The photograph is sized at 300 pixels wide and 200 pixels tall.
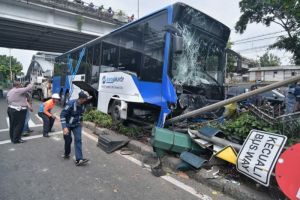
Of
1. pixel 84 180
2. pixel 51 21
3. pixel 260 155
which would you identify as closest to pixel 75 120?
pixel 84 180

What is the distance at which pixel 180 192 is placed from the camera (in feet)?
13.3

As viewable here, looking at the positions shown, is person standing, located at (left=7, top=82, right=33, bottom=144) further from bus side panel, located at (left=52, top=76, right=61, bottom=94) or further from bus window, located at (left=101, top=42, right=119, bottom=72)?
bus side panel, located at (left=52, top=76, right=61, bottom=94)

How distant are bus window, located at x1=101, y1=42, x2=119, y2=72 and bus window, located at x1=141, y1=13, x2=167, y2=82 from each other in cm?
190

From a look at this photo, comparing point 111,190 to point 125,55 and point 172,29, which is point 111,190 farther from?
point 125,55

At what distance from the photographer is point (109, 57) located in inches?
368

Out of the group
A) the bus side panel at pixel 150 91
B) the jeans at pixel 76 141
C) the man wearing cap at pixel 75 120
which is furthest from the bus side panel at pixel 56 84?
the man wearing cap at pixel 75 120

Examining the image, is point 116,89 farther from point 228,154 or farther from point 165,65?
point 228,154

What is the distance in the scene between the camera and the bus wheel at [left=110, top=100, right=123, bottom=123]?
802 centimetres

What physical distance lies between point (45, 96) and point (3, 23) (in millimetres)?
7129

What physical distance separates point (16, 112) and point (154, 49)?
410 cm

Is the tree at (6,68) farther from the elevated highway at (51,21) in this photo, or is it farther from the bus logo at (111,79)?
the bus logo at (111,79)

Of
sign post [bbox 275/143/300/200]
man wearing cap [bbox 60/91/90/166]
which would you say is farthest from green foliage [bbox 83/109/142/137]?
sign post [bbox 275/143/300/200]

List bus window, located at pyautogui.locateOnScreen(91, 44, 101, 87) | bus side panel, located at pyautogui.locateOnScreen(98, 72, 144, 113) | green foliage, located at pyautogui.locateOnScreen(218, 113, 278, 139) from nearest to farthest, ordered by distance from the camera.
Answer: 1. green foliage, located at pyautogui.locateOnScreen(218, 113, 278, 139)
2. bus side panel, located at pyautogui.locateOnScreen(98, 72, 144, 113)
3. bus window, located at pyautogui.locateOnScreen(91, 44, 101, 87)

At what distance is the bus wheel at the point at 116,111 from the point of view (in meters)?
8.02
